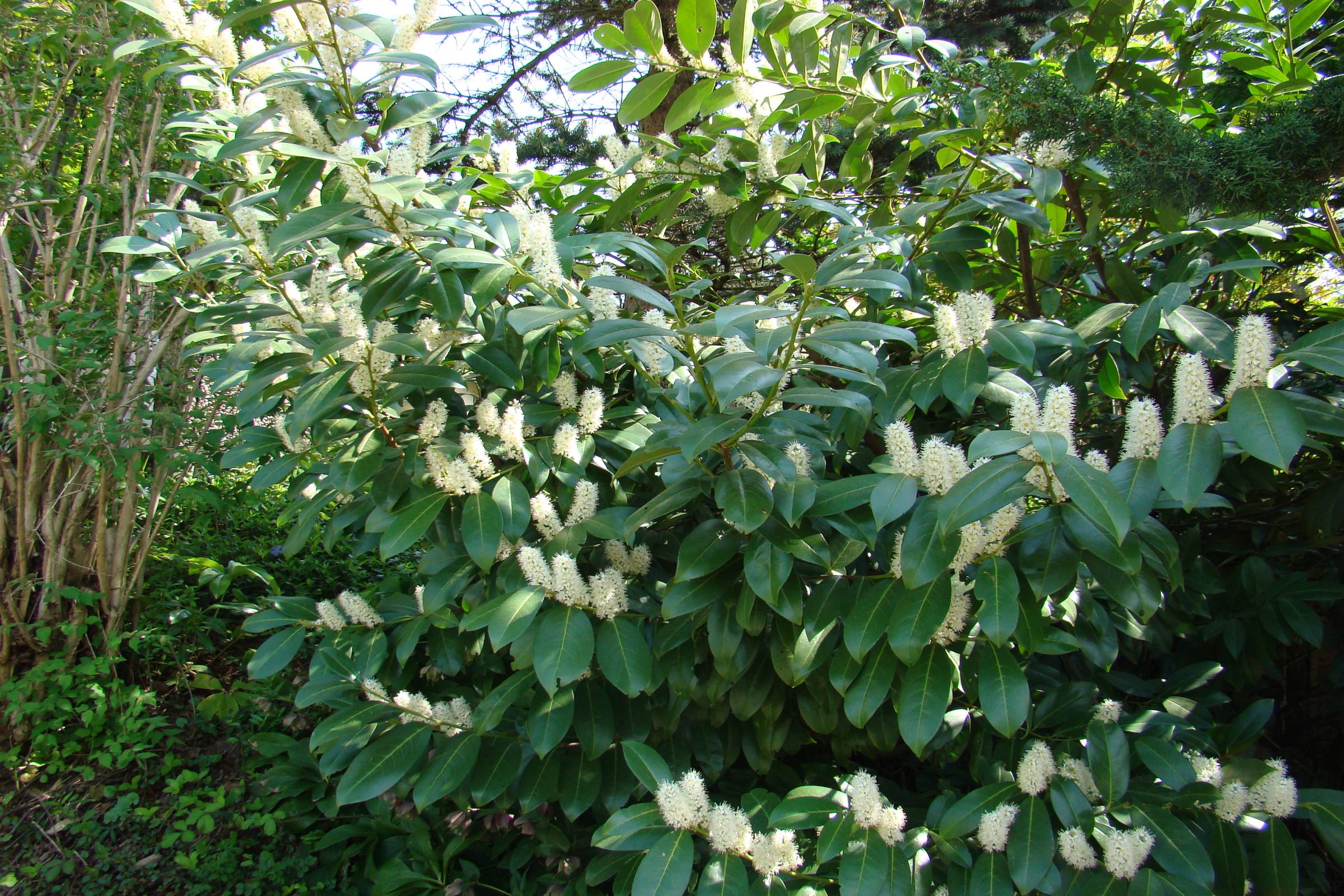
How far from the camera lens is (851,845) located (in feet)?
4.72

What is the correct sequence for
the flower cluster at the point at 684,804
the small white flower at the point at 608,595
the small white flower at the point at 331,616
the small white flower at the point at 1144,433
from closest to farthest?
the small white flower at the point at 1144,433
the flower cluster at the point at 684,804
the small white flower at the point at 608,595
the small white flower at the point at 331,616

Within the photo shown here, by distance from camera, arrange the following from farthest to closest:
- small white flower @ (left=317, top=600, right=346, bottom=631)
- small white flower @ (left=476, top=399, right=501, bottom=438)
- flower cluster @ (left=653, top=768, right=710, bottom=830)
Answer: small white flower @ (left=317, top=600, right=346, bottom=631), small white flower @ (left=476, top=399, right=501, bottom=438), flower cluster @ (left=653, top=768, right=710, bottom=830)

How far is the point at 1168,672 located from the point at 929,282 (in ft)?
4.74

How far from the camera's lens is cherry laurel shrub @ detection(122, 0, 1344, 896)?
4.52ft

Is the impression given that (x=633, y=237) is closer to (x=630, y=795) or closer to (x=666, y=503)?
(x=666, y=503)

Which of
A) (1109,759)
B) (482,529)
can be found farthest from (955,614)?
(482,529)

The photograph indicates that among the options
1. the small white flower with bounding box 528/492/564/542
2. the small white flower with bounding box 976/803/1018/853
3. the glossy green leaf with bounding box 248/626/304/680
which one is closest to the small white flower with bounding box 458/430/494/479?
the small white flower with bounding box 528/492/564/542

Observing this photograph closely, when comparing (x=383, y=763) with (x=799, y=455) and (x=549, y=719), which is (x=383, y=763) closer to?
(x=549, y=719)

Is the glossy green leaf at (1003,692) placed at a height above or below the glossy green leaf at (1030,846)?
above

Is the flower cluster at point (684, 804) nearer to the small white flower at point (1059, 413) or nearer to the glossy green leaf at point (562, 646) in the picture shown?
the glossy green leaf at point (562, 646)

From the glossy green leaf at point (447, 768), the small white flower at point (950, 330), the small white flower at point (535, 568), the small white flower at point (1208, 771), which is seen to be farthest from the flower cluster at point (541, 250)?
the small white flower at point (1208, 771)

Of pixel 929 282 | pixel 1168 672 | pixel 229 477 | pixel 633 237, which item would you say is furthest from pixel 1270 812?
pixel 229 477

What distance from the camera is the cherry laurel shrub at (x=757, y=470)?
1.38 metres

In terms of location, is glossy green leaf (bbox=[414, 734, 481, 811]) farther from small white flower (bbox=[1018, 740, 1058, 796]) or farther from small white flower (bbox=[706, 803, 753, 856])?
small white flower (bbox=[1018, 740, 1058, 796])
